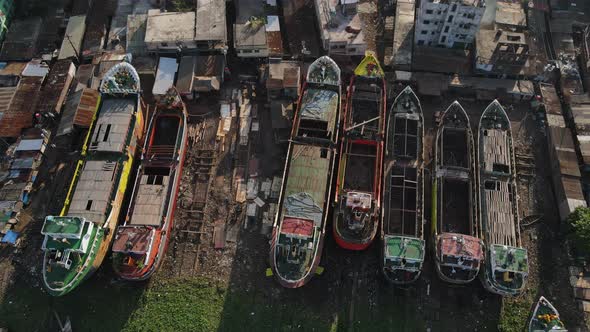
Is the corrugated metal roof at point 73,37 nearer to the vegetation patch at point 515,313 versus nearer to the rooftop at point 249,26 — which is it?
the rooftop at point 249,26

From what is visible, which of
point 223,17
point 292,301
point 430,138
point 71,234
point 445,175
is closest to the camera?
point 71,234

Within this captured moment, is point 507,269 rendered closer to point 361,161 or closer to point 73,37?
point 361,161

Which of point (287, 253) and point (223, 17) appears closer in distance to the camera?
point (287, 253)

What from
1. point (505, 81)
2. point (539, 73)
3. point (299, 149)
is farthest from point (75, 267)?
point (539, 73)

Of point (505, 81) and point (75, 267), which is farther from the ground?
point (505, 81)

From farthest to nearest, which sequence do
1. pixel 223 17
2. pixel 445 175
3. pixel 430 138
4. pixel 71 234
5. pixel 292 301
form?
pixel 223 17 → pixel 430 138 → pixel 445 175 → pixel 292 301 → pixel 71 234

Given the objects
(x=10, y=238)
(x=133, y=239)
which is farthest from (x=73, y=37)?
(x=133, y=239)

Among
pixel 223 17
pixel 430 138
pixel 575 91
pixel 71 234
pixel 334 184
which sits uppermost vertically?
pixel 223 17

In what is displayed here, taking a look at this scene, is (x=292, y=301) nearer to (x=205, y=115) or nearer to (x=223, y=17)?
(x=205, y=115)
